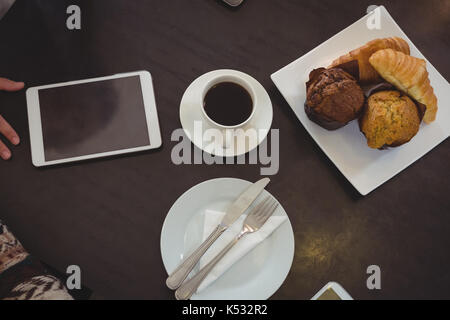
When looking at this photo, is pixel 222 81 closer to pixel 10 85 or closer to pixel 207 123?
pixel 207 123

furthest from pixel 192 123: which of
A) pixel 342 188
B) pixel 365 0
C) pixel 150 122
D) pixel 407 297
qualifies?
pixel 407 297

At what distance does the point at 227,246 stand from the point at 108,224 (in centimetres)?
27

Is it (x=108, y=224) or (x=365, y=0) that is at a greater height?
(x=365, y=0)

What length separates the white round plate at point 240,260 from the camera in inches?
29.0

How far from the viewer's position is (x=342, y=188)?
0.79 metres

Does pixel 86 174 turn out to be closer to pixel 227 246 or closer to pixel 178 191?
pixel 178 191

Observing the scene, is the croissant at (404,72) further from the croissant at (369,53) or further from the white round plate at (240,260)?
the white round plate at (240,260)

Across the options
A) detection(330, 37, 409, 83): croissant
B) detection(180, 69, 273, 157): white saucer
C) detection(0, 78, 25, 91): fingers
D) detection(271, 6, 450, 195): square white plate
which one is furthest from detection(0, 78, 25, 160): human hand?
detection(330, 37, 409, 83): croissant

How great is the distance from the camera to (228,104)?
72 cm

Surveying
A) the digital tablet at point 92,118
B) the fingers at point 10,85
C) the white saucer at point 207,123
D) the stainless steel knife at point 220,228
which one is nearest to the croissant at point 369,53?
the white saucer at point 207,123

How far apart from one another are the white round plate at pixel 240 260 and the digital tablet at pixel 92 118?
162mm

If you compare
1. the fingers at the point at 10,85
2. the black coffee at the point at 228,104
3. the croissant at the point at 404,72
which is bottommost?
the croissant at the point at 404,72

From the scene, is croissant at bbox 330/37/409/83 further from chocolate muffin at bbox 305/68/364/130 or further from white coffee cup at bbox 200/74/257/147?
Answer: white coffee cup at bbox 200/74/257/147

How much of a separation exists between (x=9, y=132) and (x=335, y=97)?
0.71 meters
